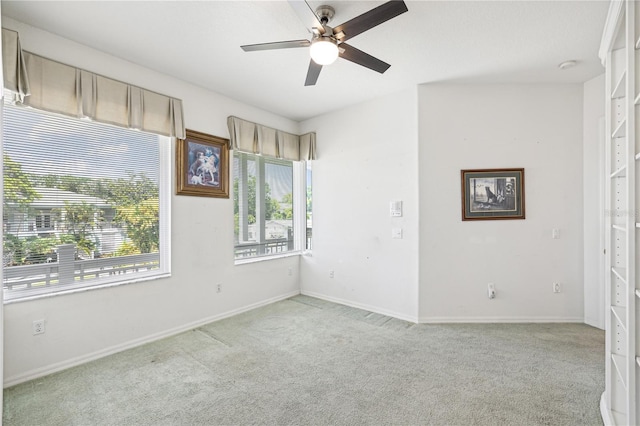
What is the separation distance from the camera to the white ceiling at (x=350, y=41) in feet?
7.20

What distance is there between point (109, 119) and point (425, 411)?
11.5ft

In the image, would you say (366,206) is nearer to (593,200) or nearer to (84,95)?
(593,200)

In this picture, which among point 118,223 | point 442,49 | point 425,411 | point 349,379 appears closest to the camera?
point 425,411

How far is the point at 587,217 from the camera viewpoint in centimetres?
340

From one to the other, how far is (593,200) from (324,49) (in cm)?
342

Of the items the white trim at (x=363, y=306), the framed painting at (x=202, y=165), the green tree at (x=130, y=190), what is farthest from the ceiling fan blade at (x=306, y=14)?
the white trim at (x=363, y=306)

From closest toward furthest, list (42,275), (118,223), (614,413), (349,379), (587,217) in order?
(614,413), (349,379), (42,275), (118,223), (587,217)

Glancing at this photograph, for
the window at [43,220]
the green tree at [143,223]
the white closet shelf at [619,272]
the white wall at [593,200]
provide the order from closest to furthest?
the white closet shelf at [619,272]
the window at [43,220]
the green tree at [143,223]
the white wall at [593,200]

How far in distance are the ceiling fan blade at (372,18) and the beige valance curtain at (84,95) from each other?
2089mm

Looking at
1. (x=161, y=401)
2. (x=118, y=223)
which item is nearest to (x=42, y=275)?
(x=118, y=223)

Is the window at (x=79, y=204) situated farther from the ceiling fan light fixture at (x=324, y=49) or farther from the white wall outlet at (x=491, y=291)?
the white wall outlet at (x=491, y=291)

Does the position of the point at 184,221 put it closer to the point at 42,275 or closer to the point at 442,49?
the point at 42,275

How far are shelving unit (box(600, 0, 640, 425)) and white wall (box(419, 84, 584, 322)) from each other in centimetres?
145

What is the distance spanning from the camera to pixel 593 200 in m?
3.36
